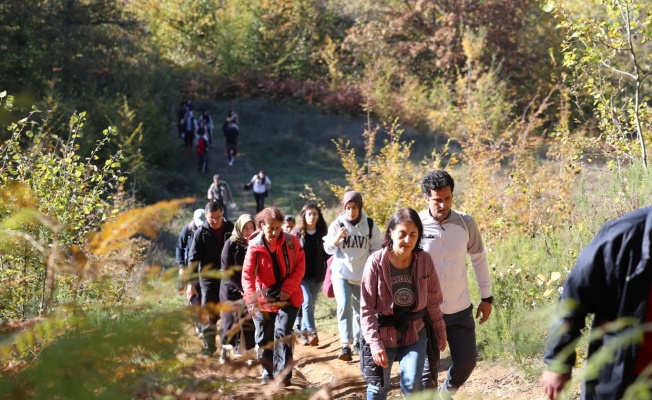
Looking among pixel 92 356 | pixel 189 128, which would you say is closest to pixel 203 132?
pixel 189 128

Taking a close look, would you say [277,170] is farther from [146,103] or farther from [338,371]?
[338,371]

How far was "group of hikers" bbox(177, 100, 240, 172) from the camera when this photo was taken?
2889 cm

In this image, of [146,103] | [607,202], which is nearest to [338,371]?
[607,202]

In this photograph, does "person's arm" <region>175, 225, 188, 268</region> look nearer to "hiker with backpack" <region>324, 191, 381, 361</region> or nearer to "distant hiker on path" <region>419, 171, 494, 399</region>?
"hiker with backpack" <region>324, 191, 381, 361</region>

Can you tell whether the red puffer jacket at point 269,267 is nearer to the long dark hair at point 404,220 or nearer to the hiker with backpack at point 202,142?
the long dark hair at point 404,220

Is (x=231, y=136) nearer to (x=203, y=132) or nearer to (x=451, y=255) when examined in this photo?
(x=203, y=132)

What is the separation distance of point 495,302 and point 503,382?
1.26m

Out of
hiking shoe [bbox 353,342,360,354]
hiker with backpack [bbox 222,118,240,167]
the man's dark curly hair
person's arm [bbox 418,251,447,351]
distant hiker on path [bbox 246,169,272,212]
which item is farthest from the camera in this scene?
hiker with backpack [bbox 222,118,240,167]

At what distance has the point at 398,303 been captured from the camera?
609cm

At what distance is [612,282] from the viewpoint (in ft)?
11.8

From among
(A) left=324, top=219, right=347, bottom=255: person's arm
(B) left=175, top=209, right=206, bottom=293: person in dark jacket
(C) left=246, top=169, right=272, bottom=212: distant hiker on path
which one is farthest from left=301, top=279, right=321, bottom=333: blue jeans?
(C) left=246, top=169, right=272, bottom=212: distant hiker on path

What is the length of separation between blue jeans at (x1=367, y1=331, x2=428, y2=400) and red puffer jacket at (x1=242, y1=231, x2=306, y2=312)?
6.30 feet

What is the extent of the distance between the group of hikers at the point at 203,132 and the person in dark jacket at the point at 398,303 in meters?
23.0

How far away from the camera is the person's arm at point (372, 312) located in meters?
5.97
